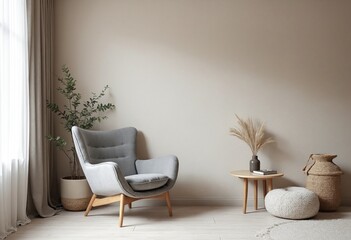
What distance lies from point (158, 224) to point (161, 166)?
70cm

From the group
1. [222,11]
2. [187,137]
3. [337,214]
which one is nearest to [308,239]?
[337,214]

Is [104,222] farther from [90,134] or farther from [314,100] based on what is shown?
[314,100]

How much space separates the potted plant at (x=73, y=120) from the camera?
4.11 m

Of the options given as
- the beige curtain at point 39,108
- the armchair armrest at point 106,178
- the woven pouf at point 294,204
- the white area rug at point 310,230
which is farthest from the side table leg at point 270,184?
the beige curtain at point 39,108

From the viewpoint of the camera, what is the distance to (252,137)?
424 cm

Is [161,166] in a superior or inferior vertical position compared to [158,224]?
superior

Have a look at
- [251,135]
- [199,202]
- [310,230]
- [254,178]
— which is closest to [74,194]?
[199,202]

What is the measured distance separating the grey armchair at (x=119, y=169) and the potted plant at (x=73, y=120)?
213 millimetres

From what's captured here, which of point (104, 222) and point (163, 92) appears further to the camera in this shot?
point (163, 92)

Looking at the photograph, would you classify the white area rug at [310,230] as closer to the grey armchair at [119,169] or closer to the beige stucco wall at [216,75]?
the beige stucco wall at [216,75]

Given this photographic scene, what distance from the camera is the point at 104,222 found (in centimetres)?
369

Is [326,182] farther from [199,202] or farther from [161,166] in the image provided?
[161,166]

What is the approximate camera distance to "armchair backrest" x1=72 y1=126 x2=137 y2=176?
4.07 meters

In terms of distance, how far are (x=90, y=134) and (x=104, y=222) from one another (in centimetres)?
98
